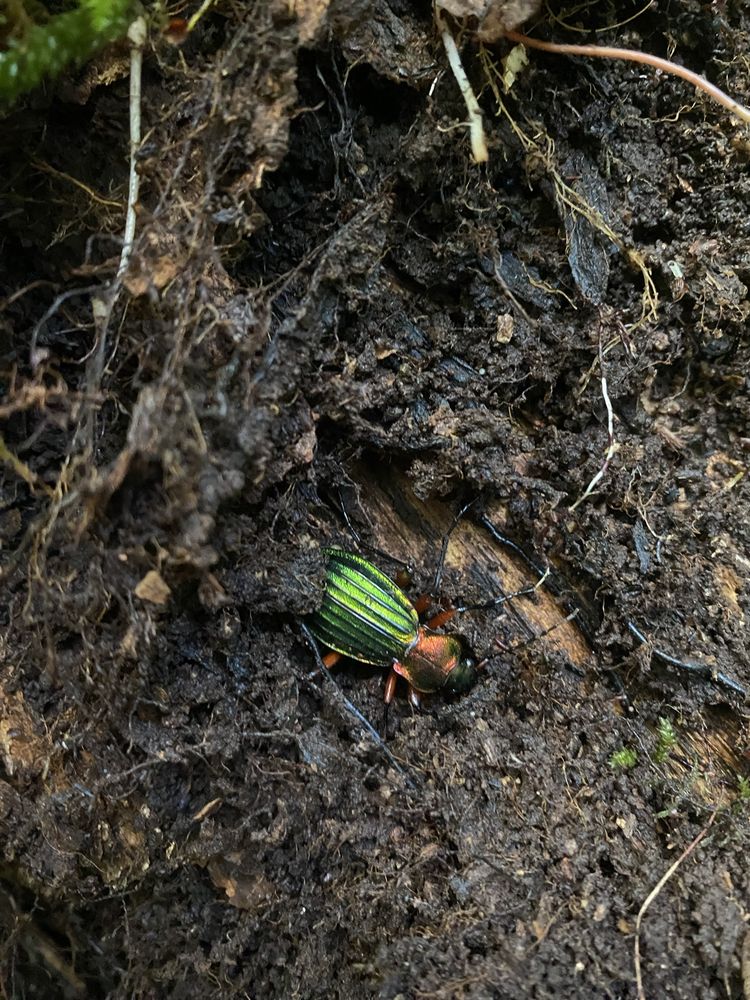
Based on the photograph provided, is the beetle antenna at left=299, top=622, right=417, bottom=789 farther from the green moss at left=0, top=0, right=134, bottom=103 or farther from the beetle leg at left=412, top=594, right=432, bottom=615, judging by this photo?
the green moss at left=0, top=0, right=134, bottom=103

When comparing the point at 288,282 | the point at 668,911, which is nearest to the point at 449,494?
the point at 288,282

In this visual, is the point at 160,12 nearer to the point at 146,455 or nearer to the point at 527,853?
the point at 146,455

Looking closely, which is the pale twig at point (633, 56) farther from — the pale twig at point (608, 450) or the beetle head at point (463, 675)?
the beetle head at point (463, 675)

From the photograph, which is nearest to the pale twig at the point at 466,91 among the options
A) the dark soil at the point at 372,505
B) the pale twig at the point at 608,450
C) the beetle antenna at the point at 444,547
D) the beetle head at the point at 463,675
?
the dark soil at the point at 372,505

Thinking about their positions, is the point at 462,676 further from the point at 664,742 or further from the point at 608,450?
the point at 608,450

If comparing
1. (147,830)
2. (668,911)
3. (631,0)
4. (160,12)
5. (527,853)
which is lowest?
(668,911)

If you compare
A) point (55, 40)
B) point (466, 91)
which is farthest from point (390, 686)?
point (55, 40)

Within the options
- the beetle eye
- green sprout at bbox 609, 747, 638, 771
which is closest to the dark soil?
green sprout at bbox 609, 747, 638, 771
